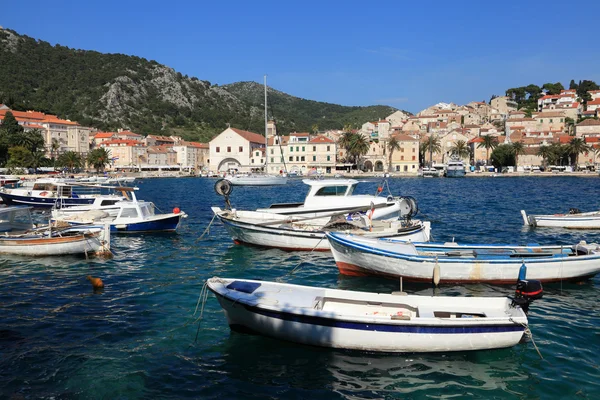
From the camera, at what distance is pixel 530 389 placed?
852 centimetres

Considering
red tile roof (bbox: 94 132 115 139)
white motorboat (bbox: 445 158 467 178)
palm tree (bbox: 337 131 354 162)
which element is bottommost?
white motorboat (bbox: 445 158 467 178)

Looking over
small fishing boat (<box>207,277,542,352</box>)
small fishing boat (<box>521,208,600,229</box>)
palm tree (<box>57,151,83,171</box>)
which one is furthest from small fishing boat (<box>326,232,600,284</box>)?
palm tree (<box>57,151,83,171</box>)

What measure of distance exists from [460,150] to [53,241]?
11617cm

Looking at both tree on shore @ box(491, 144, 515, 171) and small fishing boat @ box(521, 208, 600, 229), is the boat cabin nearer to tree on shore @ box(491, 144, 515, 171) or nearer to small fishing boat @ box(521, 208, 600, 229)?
small fishing boat @ box(521, 208, 600, 229)

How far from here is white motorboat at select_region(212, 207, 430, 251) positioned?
63.1 feet

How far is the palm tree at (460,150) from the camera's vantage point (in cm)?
12075

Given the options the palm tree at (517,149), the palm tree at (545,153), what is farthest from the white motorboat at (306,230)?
the palm tree at (545,153)

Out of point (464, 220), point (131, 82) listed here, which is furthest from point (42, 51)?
point (464, 220)

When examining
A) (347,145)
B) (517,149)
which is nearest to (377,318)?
(347,145)

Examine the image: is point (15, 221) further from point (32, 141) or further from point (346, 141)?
point (346, 141)

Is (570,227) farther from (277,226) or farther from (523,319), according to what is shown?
(523,319)

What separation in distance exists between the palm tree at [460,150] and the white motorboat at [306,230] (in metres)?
108

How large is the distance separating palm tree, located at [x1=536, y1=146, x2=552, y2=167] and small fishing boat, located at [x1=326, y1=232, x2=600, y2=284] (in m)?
109

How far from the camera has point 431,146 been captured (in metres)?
122
